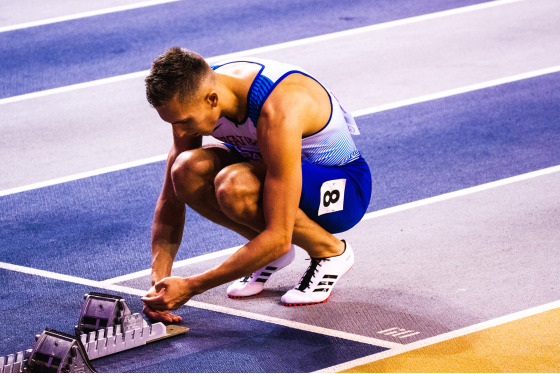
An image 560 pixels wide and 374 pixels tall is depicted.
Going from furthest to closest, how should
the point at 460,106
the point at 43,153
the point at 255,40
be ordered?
the point at 255,40 < the point at 460,106 < the point at 43,153

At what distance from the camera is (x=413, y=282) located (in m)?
4.17

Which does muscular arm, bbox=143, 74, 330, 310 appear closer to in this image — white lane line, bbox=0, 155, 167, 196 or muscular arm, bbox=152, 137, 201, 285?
muscular arm, bbox=152, 137, 201, 285

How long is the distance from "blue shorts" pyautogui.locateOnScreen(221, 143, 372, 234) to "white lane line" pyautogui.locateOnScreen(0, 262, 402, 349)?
0.48 m

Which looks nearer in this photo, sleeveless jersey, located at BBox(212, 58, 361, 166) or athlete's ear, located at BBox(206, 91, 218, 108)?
athlete's ear, located at BBox(206, 91, 218, 108)

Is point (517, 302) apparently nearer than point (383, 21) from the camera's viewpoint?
Yes

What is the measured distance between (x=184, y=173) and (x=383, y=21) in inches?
186

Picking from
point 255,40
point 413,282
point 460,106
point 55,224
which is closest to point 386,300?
point 413,282

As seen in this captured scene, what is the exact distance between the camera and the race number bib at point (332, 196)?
152 inches

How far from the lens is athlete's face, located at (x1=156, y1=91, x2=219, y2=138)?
3.37 metres

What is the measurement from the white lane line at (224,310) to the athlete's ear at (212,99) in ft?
3.44

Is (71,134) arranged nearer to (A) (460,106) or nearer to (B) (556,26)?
(A) (460,106)

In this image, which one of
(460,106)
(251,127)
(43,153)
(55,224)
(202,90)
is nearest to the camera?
(202,90)

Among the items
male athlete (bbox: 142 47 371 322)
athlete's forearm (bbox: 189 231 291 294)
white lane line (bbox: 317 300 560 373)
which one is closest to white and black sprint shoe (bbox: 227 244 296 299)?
male athlete (bbox: 142 47 371 322)

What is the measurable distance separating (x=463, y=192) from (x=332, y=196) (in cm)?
147
